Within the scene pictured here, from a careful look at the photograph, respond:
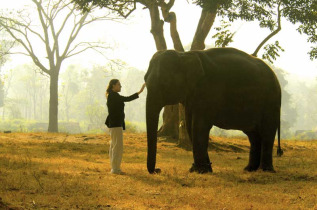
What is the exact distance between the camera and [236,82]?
8797 mm

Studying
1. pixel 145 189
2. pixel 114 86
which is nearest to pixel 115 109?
pixel 114 86

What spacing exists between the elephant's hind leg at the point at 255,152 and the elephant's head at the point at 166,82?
224 centimetres

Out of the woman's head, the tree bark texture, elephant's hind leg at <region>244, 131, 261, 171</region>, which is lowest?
elephant's hind leg at <region>244, 131, 261, 171</region>

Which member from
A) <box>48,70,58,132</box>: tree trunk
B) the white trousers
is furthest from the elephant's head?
<box>48,70,58,132</box>: tree trunk

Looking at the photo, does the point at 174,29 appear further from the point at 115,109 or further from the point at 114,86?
the point at 115,109

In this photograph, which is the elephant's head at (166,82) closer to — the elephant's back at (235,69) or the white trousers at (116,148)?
the elephant's back at (235,69)

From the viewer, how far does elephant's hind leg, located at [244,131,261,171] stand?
9617mm

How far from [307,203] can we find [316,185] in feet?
5.50

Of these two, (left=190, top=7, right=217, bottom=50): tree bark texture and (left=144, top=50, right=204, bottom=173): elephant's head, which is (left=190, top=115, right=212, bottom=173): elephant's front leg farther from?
(left=190, top=7, right=217, bottom=50): tree bark texture

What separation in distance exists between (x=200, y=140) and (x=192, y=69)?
148 cm

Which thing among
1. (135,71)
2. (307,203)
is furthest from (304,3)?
(135,71)

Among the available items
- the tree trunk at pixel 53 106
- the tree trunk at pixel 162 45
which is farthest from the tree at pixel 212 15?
the tree trunk at pixel 53 106

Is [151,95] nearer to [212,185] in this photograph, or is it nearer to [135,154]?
[212,185]

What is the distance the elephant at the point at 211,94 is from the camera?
26.6 ft
